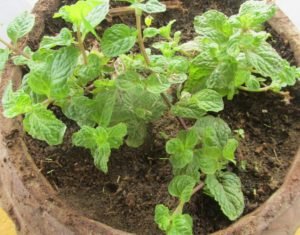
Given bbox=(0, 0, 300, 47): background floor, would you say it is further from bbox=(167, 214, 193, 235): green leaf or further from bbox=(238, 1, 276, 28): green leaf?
bbox=(167, 214, 193, 235): green leaf

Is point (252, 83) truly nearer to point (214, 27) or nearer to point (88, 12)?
point (214, 27)

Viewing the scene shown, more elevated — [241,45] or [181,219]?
[241,45]

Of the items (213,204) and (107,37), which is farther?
(213,204)

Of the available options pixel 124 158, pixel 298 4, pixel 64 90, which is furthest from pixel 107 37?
pixel 298 4

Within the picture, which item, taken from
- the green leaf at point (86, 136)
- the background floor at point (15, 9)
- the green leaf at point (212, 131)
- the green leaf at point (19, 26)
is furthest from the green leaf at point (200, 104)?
the background floor at point (15, 9)

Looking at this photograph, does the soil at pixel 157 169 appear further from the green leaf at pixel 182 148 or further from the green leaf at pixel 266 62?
the green leaf at pixel 266 62

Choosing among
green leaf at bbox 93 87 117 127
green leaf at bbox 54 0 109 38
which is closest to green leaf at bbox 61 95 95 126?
green leaf at bbox 93 87 117 127

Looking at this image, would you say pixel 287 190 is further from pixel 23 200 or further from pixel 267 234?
pixel 23 200
